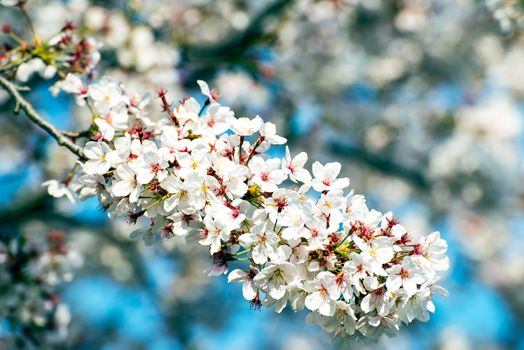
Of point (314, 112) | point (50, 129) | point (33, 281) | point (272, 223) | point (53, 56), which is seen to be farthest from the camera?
point (314, 112)

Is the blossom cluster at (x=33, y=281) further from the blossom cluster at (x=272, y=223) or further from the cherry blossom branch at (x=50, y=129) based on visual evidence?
the blossom cluster at (x=272, y=223)

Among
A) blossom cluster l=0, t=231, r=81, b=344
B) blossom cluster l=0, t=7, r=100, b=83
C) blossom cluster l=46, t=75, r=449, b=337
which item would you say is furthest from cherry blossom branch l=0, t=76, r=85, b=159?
blossom cluster l=0, t=231, r=81, b=344

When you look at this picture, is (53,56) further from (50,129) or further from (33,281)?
(33,281)

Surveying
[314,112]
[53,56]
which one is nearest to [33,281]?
[53,56]

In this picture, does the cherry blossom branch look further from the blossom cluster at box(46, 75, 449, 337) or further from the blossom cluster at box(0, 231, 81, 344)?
the blossom cluster at box(0, 231, 81, 344)

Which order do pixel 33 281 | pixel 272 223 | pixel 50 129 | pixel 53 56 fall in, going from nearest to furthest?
1. pixel 272 223
2. pixel 50 129
3. pixel 53 56
4. pixel 33 281

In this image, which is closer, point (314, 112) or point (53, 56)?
point (53, 56)
